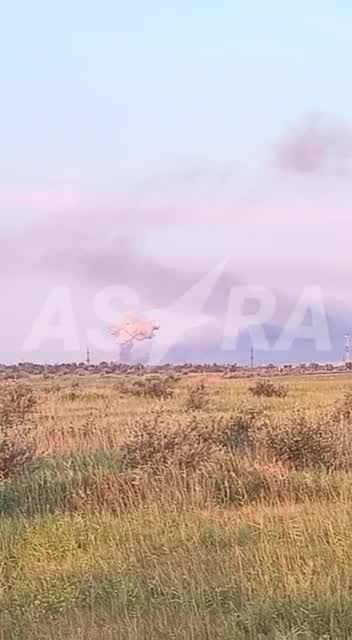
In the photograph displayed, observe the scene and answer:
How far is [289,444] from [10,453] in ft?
12.1

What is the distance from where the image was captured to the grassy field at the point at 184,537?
6578 mm

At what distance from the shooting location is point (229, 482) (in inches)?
456

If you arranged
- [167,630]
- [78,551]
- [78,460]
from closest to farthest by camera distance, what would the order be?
[167,630]
[78,551]
[78,460]

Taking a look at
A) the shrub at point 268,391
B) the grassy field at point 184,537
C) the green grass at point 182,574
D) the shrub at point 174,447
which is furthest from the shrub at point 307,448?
the shrub at point 268,391

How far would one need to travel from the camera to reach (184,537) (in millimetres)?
8906

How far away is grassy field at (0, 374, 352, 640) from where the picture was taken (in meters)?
6.58

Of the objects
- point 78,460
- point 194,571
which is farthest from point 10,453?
point 194,571

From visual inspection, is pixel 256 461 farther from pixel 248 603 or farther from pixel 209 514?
pixel 248 603

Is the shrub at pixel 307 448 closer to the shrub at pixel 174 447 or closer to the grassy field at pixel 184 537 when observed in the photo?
the grassy field at pixel 184 537

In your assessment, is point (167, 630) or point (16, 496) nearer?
point (167, 630)

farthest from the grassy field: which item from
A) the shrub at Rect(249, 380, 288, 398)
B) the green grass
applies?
the shrub at Rect(249, 380, 288, 398)

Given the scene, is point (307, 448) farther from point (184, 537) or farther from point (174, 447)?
point (184, 537)

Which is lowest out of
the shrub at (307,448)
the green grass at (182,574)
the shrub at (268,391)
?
the green grass at (182,574)

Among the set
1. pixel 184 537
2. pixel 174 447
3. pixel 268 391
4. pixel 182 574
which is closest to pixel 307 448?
pixel 174 447
